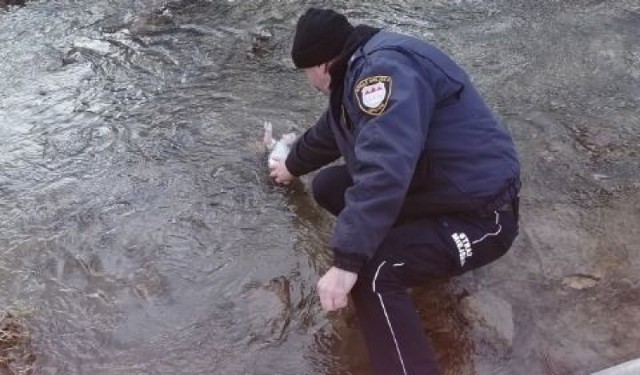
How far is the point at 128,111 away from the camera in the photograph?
4.47 metres

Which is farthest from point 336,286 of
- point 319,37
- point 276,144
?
point 276,144

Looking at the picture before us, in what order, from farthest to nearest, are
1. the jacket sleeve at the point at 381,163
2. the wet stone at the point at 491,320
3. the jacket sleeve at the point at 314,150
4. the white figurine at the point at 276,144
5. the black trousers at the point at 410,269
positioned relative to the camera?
the white figurine at the point at 276,144 < the jacket sleeve at the point at 314,150 < the wet stone at the point at 491,320 < the black trousers at the point at 410,269 < the jacket sleeve at the point at 381,163

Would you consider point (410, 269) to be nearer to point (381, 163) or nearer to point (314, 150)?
point (381, 163)

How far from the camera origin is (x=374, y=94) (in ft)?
7.63

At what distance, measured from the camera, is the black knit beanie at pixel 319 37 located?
250cm

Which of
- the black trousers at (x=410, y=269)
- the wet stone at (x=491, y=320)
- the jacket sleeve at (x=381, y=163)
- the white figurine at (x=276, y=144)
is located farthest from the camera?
the white figurine at (x=276, y=144)

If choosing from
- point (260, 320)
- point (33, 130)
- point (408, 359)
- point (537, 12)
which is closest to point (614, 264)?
point (408, 359)

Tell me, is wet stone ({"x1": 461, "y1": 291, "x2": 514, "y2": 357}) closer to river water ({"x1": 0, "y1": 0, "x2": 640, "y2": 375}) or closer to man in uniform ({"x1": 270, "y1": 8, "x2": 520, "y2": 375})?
river water ({"x1": 0, "y1": 0, "x2": 640, "y2": 375})

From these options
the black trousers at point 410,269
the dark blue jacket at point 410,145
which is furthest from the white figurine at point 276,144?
the black trousers at point 410,269

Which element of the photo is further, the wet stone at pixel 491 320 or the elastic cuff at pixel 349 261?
the wet stone at pixel 491 320

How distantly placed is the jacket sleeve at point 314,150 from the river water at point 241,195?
29cm

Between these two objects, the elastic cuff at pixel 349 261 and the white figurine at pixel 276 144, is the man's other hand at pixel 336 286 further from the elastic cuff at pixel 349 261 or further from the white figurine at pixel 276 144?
the white figurine at pixel 276 144

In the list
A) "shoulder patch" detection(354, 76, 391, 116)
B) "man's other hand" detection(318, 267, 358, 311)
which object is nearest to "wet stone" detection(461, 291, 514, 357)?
"man's other hand" detection(318, 267, 358, 311)

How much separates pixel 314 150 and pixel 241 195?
0.65m
